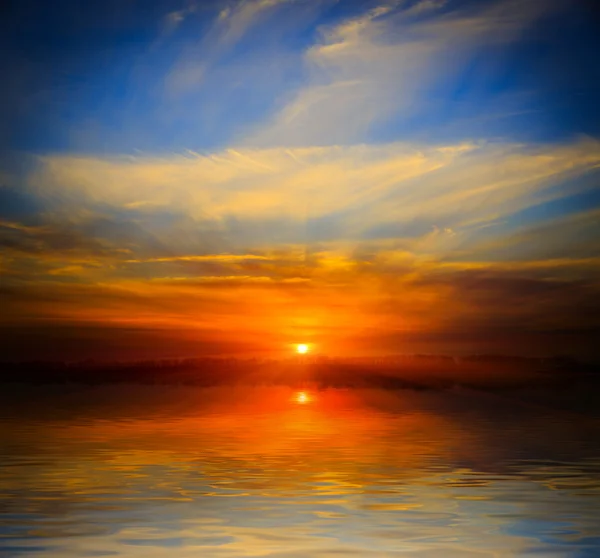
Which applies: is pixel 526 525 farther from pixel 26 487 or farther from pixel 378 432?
pixel 378 432

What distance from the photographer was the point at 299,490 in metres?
11.9

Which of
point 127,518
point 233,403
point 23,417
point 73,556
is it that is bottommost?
point 73,556

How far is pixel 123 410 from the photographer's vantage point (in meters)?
29.6

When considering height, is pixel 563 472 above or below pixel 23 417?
below

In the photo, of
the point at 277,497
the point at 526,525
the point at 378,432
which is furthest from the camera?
the point at 378,432

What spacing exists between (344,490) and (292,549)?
138 inches

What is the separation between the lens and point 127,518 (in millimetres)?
9914

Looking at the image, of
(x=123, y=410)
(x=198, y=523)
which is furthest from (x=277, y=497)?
(x=123, y=410)

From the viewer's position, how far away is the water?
28.6 feet

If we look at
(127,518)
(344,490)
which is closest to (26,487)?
(127,518)

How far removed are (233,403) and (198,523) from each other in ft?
82.0

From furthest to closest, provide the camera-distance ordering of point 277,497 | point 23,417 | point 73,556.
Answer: point 23,417 → point 277,497 → point 73,556

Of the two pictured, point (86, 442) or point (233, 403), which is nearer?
point (86, 442)

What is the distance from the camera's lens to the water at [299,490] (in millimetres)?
8727
